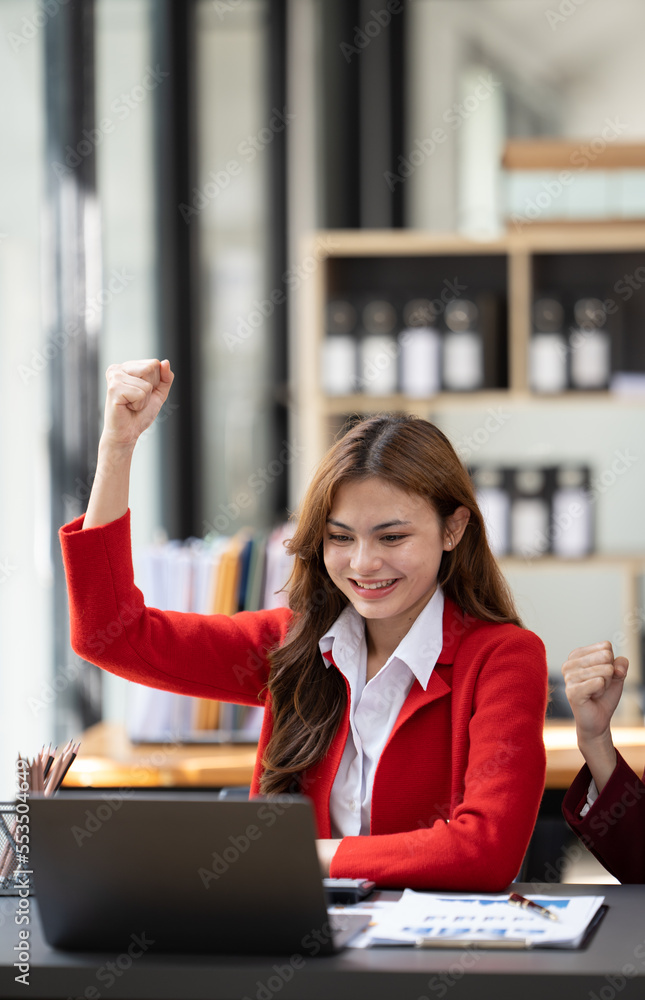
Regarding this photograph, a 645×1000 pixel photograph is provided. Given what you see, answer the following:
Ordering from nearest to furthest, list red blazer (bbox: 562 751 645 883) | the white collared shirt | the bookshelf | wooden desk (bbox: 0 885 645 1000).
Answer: wooden desk (bbox: 0 885 645 1000) → red blazer (bbox: 562 751 645 883) → the white collared shirt → the bookshelf

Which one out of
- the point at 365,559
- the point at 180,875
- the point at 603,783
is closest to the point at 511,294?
the point at 365,559

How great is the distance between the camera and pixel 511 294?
3.28 metres

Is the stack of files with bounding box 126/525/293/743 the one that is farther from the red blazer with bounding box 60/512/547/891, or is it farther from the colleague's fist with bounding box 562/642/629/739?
the colleague's fist with bounding box 562/642/629/739

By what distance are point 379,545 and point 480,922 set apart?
0.56 metres

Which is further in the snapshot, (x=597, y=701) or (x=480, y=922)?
(x=597, y=701)

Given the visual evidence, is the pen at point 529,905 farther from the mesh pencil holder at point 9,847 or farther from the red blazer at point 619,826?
the mesh pencil holder at point 9,847

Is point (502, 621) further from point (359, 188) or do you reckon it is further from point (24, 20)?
point (359, 188)

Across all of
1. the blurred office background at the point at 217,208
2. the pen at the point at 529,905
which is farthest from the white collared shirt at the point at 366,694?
the blurred office background at the point at 217,208

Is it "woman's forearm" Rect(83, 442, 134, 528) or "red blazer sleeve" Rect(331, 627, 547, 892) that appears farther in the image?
"woman's forearm" Rect(83, 442, 134, 528)

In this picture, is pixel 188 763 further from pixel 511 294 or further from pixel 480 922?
pixel 511 294

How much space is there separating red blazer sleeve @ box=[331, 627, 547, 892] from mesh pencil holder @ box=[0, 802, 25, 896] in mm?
397

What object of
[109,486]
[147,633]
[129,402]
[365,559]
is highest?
[129,402]

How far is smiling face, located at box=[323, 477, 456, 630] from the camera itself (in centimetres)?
151

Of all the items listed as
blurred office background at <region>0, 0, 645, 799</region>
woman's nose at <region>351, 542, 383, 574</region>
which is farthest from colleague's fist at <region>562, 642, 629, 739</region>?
blurred office background at <region>0, 0, 645, 799</region>
